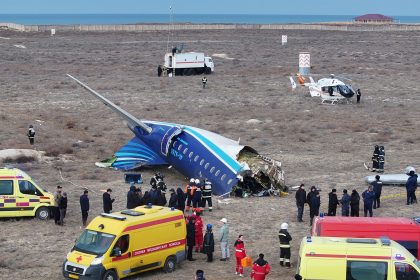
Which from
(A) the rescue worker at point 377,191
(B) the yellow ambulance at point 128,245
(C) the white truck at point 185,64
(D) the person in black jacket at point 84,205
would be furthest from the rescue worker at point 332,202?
(C) the white truck at point 185,64

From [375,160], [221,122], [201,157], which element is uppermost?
[221,122]

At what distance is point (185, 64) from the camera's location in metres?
74.6

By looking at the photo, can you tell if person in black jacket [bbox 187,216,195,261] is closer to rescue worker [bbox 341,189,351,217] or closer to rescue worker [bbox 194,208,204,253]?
rescue worker [bbox 194,208,204,253]

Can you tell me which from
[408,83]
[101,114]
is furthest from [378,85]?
[101,114]

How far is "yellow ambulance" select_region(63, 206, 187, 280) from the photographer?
19.4 m

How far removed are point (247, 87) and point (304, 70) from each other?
372 inches

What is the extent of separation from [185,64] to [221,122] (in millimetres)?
27782

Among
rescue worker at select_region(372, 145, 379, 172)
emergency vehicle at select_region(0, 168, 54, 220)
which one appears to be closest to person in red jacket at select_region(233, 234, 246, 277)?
emergency vehicle at select_region(0, 168, 54, 220)

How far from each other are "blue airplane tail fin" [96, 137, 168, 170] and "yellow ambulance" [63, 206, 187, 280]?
1243cm

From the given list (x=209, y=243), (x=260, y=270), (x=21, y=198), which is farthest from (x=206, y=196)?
(x=260, y=270)

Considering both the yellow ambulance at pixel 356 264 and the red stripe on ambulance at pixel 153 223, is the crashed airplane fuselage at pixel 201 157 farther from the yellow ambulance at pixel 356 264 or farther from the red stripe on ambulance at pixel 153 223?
the yellow ambulance at pixel 356 264

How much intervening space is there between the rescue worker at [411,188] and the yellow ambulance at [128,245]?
1025 cm

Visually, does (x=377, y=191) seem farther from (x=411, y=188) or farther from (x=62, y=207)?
(x=62, y=207)

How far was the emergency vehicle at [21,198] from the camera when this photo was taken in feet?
84.1
